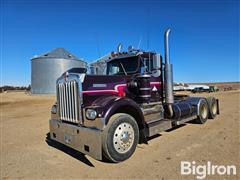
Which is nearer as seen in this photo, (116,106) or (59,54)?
(116,106)

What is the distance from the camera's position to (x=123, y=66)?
5.87 meters

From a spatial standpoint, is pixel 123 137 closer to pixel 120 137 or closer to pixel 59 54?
pixel 120 137

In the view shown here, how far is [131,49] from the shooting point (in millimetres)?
5777

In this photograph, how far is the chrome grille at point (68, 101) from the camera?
4.30 metres

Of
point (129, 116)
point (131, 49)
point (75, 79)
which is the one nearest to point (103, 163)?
point (129, 116)

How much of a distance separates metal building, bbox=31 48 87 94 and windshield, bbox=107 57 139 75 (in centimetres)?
2532

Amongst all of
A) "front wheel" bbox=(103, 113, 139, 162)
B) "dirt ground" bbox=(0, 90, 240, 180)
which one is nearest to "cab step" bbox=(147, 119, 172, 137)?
"dirt ground" bbox=(0, 90, 240, 180)

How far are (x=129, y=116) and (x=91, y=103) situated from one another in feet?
2.93

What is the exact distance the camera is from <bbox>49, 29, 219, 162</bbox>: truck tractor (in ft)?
12.9

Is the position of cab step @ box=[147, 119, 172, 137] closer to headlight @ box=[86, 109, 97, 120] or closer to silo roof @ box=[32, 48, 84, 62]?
headlight @ box=[86, 109, 97, 120]

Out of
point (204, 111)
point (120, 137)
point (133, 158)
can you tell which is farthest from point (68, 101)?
point (204, 111)

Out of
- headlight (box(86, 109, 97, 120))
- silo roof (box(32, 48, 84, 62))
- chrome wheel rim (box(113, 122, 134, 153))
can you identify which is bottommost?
chrome wheel rim (box(113, 122, 134, 153))

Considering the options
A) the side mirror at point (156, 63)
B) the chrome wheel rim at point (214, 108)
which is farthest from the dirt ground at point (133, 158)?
the chrome wheel rim at point (214, 108)

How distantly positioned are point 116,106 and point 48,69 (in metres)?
29.2
